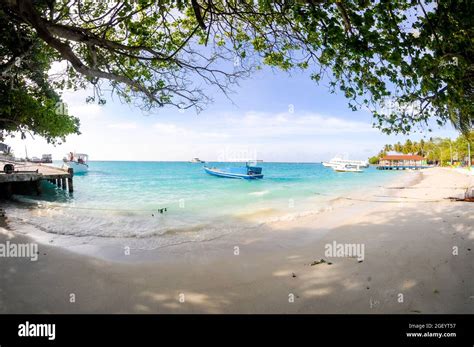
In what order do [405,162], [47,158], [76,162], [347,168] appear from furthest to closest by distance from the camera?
[405,162], [47,158], [347,168], [76,162]

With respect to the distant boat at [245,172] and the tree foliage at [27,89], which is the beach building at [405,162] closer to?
the distant boat at [245,172]

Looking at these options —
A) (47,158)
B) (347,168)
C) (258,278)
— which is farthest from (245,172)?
(47,158)

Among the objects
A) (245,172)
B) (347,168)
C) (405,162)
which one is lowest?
(245,172)

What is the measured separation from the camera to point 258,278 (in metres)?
5.71

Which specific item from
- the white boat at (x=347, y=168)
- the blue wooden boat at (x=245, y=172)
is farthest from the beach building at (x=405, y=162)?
the blue wooden boat at (x=245, y=172)

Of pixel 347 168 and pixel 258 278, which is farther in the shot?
pixel 347 168

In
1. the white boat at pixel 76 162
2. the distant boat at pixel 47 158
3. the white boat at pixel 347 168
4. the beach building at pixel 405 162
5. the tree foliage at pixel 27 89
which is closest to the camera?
the tree foliage at pixel 27 89

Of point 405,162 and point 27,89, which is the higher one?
point 27,89

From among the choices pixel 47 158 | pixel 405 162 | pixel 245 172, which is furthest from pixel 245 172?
pixel 405 162

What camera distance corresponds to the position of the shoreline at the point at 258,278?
174 inches

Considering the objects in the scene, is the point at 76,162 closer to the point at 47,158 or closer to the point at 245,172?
the point at 47,158

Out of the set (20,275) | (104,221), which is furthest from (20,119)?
(20,275)

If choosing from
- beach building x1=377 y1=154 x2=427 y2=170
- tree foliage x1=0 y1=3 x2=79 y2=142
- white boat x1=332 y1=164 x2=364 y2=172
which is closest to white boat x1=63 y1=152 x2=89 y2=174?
tree foliage x1=0 y1=3 x2=79 y2=142

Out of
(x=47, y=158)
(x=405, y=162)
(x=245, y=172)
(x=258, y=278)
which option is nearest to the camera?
(x=258, y=278)
